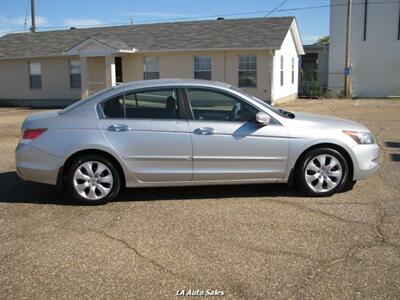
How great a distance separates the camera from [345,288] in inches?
151

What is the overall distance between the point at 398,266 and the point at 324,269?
2.13 ft

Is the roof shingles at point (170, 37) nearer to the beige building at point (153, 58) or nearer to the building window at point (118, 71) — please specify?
the beige building at point (153, 58)

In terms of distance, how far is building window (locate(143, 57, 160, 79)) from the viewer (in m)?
24.6

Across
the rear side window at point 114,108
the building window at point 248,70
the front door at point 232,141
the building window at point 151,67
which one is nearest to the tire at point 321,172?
the front door at point 232,141

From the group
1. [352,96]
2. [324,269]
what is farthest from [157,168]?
[352,96]

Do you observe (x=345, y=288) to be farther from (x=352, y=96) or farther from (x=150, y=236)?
(x=352, y=96)

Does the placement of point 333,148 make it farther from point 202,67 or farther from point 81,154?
point 202,67

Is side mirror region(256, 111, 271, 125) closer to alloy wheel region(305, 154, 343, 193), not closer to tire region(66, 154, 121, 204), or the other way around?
alloy wheel region(305, 154, 343, 193)

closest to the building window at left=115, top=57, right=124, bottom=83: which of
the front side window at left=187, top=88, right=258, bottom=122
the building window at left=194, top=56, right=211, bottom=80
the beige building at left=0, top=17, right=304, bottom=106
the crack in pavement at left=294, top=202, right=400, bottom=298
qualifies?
the beige building at left=0, top=17, right=304, bottom=106

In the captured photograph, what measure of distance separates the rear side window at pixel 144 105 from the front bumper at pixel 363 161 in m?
2.41

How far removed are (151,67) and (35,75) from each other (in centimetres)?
720

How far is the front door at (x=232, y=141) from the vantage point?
245 inches

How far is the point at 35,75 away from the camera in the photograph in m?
27.3

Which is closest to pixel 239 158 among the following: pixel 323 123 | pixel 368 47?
pixel 323 123
